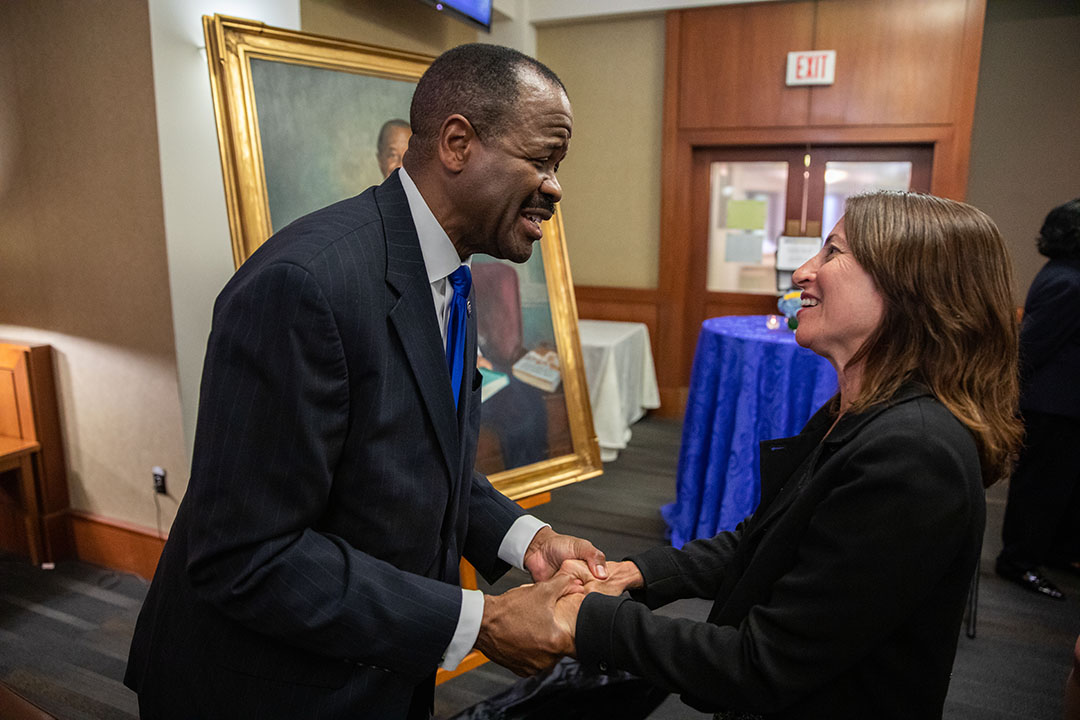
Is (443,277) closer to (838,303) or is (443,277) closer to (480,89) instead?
(480,89)

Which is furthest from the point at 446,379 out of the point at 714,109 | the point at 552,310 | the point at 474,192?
the point at 714,109

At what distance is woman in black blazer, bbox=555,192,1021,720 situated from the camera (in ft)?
3.05

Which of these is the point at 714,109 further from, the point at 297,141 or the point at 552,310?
the point at 297,141

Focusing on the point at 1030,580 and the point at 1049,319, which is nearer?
the point at 1049,319

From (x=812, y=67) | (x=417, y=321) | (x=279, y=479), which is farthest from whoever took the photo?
(x=812, y=67)

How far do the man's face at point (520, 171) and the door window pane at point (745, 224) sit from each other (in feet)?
16.2

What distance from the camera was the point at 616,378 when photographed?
498cm

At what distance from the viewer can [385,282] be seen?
3.30 ft

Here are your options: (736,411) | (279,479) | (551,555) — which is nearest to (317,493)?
(279,479)

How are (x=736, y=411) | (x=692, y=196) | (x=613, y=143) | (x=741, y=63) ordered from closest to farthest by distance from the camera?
(x=736, y=411), (x=741, y=63), (x=692, y=196), (x=613, y=143)

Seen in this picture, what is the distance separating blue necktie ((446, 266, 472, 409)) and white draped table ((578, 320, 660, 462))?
3.29 m

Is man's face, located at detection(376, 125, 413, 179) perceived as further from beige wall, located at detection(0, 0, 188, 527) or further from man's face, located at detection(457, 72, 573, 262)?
man's face, located at detection(457, 72, 573, 262)

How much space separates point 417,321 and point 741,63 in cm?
A: 517

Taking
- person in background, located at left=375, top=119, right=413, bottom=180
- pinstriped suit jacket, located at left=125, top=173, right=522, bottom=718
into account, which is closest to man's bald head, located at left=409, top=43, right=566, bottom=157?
pinstriped suit jacket, located at left=125, top=173, right=522, bottom=718
